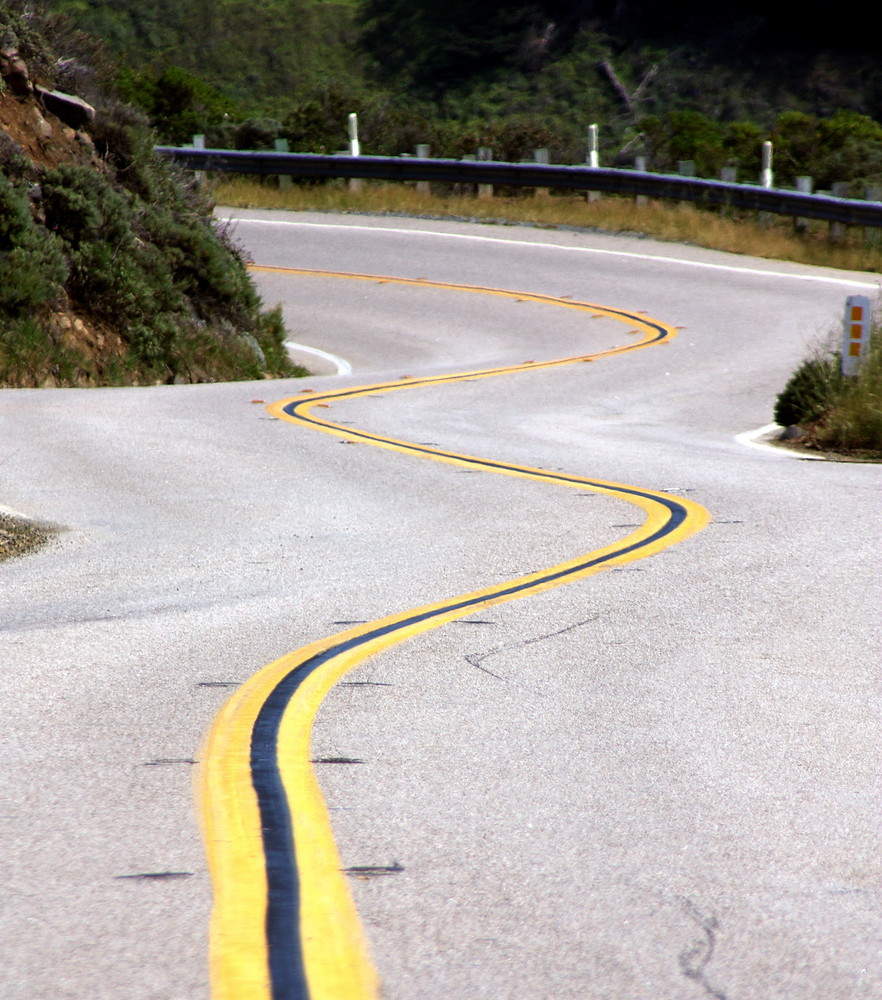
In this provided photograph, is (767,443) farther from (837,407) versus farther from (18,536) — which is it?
(18,536)

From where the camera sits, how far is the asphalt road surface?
3.16m

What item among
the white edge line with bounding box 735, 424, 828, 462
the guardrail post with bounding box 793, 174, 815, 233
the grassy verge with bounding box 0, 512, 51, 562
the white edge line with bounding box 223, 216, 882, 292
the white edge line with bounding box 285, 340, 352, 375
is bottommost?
the white edge line with bounding box 735, 424, 828, 462

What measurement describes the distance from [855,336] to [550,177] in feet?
60.6

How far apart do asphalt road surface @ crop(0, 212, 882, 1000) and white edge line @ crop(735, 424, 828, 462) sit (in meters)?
0.46

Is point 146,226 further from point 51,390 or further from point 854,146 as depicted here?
point 854,146

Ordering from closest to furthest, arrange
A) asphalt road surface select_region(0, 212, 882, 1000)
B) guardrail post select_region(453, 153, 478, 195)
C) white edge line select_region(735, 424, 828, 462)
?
1. asphalt road surface select_region(0, 212, 882, 1000)
2. white edge line select_region(735, 424, 828, 462)
3. guardrail post select_region(453, 153, 478, 195)

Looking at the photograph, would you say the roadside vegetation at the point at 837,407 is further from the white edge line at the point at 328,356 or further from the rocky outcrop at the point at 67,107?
the rocky outcrop at the point at 67,107

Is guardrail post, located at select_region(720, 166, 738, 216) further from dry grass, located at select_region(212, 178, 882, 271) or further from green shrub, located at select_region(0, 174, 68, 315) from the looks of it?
green shrub, located at select_region(0, 174, 68, 315)

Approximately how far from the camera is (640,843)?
3773 millimetres

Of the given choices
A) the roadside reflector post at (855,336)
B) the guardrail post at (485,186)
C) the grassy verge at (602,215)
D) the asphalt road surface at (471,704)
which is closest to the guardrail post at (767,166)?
the grassy verge at (602,215)

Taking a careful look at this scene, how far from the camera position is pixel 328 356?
20.7 m

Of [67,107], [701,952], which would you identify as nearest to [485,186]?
[67,107]

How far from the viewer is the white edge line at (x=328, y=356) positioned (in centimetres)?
1951

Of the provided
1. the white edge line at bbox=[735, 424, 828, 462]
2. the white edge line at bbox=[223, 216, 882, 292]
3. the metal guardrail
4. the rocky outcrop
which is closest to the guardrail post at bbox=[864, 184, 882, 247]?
the metal guardrail
